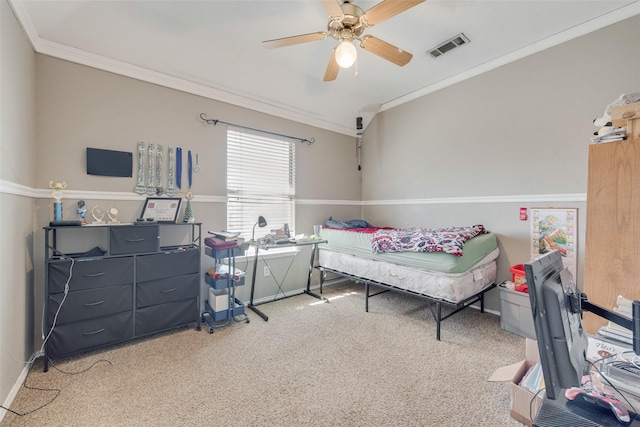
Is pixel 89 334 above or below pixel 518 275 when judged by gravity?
below

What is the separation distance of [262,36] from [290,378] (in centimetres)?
296

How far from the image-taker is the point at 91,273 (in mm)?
2082

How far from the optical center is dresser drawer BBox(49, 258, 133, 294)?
1960 mm

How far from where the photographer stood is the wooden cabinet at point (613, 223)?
59.7 inches

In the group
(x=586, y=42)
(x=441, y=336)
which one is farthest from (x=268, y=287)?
(x=586, y=42)

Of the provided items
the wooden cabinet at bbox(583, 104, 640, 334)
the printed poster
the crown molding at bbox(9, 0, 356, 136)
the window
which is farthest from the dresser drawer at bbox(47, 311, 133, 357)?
the printed poster

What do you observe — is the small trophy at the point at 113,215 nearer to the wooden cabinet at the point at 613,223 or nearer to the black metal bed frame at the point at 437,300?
the black metal bed frame at the point at 437,300

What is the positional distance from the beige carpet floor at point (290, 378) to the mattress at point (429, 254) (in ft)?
2.12

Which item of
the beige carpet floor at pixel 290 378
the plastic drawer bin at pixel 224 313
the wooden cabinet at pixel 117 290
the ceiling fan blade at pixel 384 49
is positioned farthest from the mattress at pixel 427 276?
the ceiling fan blade at pixel 384 49

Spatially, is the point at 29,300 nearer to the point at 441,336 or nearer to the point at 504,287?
the point at 441,336

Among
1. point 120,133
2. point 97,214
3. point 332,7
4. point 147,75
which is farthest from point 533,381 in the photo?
point 147,75

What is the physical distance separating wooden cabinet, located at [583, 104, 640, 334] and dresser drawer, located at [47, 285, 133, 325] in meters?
3.31

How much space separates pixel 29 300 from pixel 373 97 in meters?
4.21

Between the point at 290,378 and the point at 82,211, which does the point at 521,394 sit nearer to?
the point at 290,378
